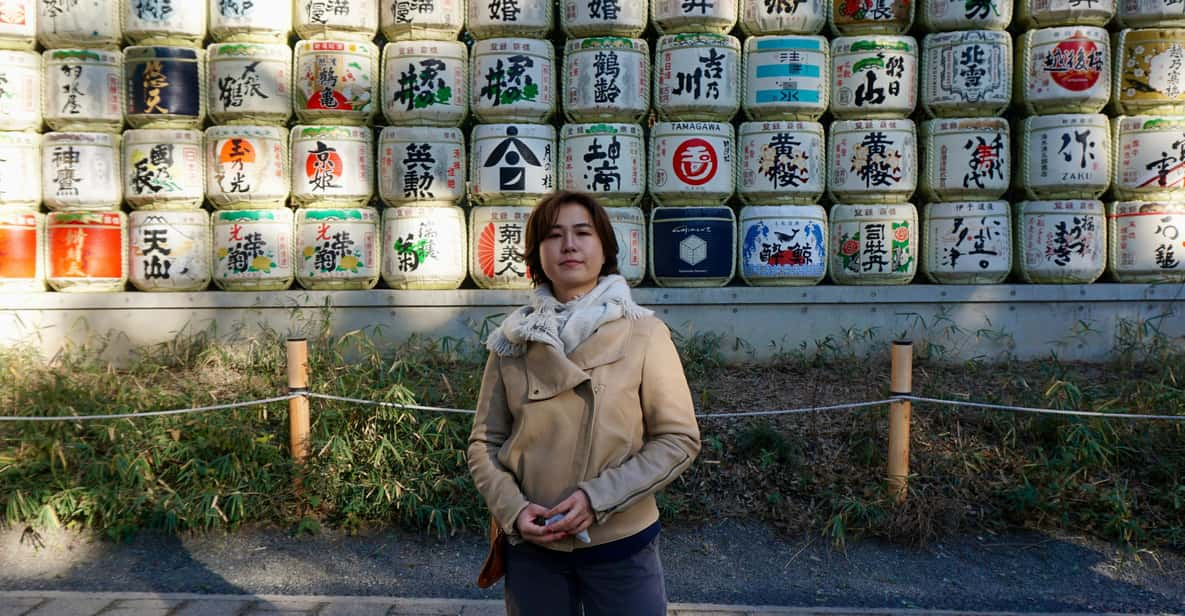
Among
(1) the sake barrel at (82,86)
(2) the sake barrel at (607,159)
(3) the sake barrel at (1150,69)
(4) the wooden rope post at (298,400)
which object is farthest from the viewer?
(1) the sake barrel at (82,86)

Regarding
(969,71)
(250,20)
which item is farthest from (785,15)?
(250,20)

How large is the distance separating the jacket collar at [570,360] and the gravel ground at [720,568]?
A: 75.4 inches

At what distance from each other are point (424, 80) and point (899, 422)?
3.40 meters

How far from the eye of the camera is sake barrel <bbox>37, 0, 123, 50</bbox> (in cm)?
508

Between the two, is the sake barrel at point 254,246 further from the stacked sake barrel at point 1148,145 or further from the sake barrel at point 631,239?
the stacked sake barrel at point 1148,145

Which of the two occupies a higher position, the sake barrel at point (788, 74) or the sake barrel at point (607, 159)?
the sake barrel at point (788, 74)

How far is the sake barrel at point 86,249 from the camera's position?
5.09m

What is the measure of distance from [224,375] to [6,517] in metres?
1.27

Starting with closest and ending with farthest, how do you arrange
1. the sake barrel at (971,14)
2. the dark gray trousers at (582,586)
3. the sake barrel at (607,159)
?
the dark gray trousers at (582,586) < the sake barrel at (971,14) < the sake barrel at (607,159)

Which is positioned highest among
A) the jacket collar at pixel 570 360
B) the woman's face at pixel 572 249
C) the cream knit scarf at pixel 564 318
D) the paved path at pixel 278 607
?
the woman's face at pixel 572 249

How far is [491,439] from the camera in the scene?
175cm

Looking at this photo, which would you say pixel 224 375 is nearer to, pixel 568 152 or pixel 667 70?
pixel 568 152

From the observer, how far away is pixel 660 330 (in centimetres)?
171

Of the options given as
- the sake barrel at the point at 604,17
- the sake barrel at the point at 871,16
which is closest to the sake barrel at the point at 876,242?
the sake barrel at the point at 871,16
